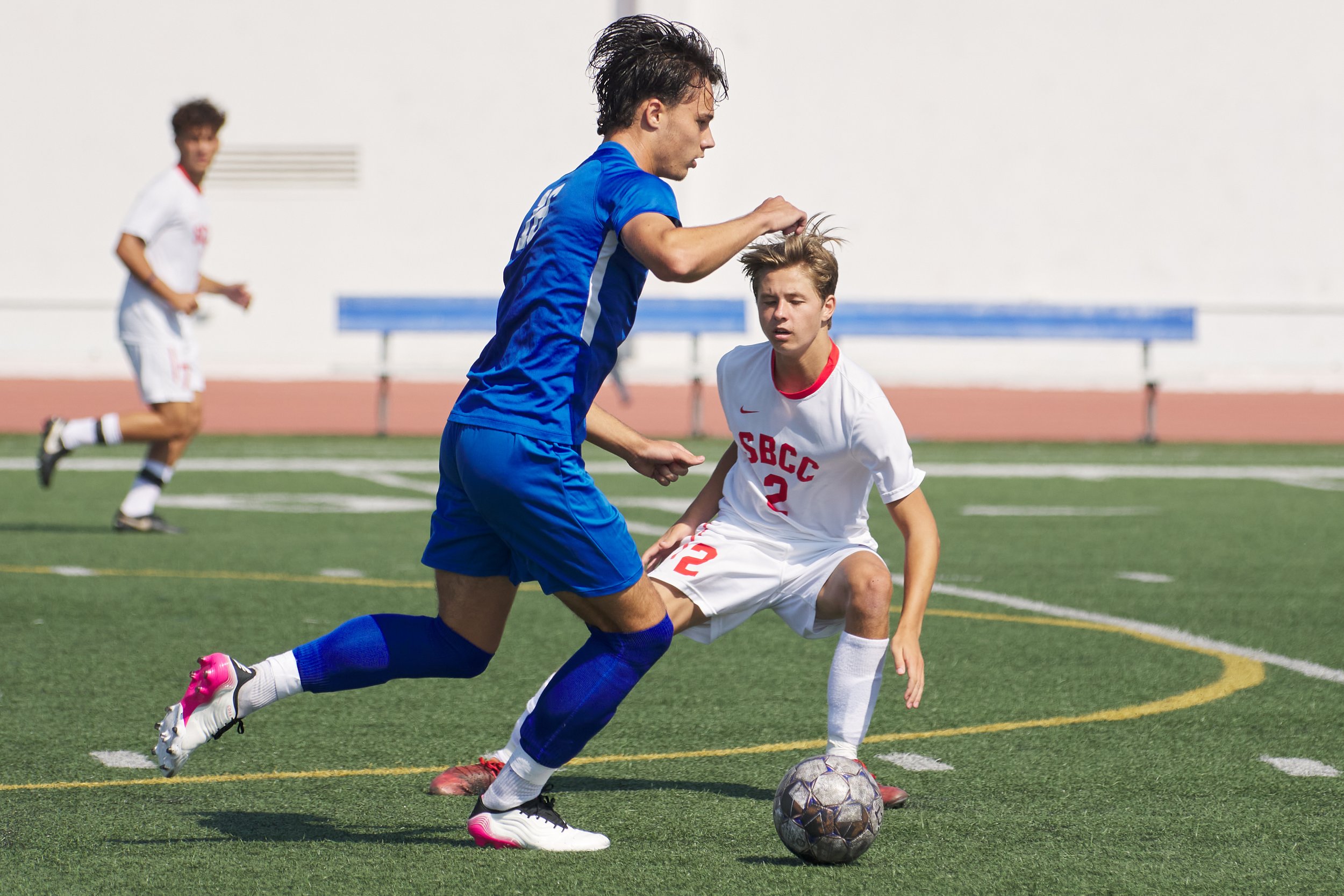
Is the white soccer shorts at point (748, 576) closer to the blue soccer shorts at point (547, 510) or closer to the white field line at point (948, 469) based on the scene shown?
the blue soccer shorts at point (547, 510)

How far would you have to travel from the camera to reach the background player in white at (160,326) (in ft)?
30.7

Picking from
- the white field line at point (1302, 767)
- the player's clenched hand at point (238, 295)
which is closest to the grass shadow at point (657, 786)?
the white field line at point (1302, 767)

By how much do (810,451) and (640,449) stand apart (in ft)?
2.44

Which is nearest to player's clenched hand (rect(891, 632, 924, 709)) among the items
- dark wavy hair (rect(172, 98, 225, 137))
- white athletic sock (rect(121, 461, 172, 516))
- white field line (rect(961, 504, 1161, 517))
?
dark wavy hair (rect(172, 98, 225, 137))

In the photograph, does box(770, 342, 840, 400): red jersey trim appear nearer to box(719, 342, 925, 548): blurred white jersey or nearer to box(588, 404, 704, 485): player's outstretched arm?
box(719, 342, 925, 548): blurred white jersey

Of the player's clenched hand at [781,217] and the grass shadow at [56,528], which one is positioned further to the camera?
the grass shadow at [56,528]

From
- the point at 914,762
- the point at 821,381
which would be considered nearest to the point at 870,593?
the point at 821,381

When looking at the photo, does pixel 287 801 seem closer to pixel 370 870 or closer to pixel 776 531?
pixel 370 870

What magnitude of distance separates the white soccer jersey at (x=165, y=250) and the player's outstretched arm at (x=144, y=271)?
48mm

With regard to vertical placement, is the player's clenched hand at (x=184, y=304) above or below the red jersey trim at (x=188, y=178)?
below

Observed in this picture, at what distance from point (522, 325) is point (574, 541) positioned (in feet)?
1.61

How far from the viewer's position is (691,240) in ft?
11.5

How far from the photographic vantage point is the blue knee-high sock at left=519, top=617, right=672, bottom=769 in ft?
12.4

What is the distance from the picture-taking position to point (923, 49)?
26.5m
